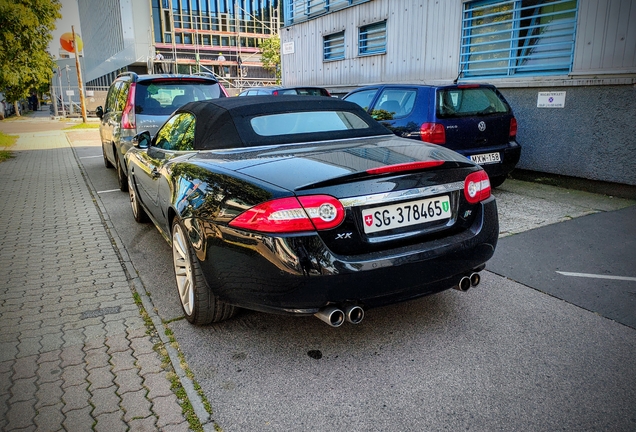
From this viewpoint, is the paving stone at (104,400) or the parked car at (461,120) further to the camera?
the parked car at (461,120)

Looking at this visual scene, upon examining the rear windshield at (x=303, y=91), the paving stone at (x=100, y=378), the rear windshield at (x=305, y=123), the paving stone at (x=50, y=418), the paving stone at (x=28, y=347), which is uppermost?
the rear windshield at (x=303, y=91)

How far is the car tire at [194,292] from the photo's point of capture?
303cm

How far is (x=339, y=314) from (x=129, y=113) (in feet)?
19.0

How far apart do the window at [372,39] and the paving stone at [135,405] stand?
11.6 meters

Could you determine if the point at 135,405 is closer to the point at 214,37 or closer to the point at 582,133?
the point at 582,133

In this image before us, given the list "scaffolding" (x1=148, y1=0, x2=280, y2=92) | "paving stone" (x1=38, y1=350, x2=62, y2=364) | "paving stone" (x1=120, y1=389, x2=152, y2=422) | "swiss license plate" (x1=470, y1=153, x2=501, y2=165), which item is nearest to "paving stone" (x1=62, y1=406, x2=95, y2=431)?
"paving stone" (x1=120, y1=389, x2=152, y2=422)

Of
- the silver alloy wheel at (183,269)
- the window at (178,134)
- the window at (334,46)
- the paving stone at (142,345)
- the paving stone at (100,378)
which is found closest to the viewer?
the paving stone at (100,378)

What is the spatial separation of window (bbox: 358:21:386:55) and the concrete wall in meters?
→ 5.11

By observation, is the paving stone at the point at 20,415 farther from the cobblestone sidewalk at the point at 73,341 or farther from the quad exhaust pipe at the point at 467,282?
the quad exhaust pipe at the point at 467,282

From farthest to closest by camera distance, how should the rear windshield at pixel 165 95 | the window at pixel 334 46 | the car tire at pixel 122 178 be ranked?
the window at pixel 334 46 → the car tire at pixel 122 178 → the rear windshield at pixel 165 95

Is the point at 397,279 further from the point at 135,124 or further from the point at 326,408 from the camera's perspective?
the point at 135,124

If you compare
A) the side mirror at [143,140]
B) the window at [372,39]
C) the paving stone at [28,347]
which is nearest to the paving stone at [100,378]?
the paving stone at [28,347]

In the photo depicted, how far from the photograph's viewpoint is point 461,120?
6469 millimetres

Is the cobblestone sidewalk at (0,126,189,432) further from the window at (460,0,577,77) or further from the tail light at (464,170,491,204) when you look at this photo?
the window at (460,0,577,77)
